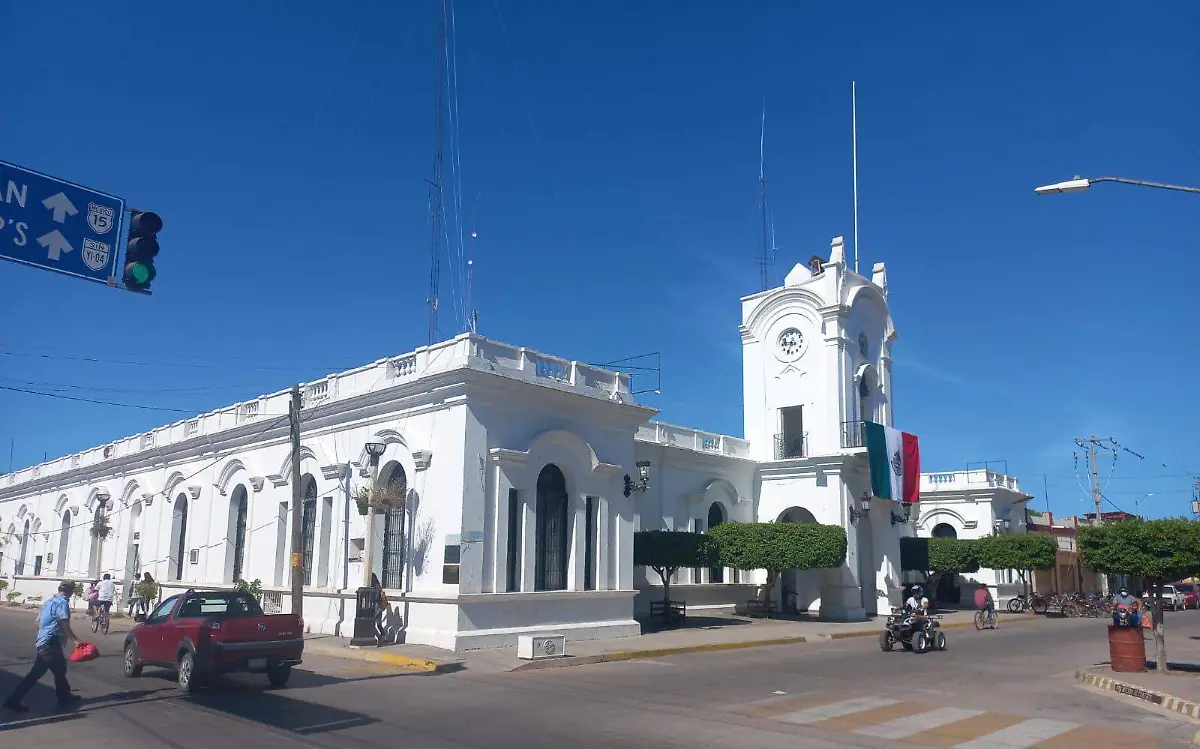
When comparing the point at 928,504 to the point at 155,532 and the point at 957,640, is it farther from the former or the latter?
the point at 155,532

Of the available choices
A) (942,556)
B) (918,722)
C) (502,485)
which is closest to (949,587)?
(942,556)

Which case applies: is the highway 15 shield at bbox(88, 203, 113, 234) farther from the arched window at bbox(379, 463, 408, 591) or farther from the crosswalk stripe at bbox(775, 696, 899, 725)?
the arched window at bbox(379, 463, 408, 591)

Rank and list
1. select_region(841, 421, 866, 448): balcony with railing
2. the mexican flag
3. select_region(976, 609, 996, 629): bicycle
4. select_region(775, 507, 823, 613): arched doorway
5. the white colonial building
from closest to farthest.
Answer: the white colonial building → select_region(976, 609, 996, 629): bicycle → the mexican flag → select_region(841, 421, 866, 448): balcony with railing → select_region(775, 507, 823, 613): arched doorway

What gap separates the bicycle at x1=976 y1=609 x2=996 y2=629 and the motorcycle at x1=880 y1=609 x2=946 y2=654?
35.0 feet

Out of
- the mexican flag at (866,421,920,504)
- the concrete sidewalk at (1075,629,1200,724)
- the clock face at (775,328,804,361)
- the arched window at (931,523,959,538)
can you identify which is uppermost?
the clock face at (775,328,804,361)

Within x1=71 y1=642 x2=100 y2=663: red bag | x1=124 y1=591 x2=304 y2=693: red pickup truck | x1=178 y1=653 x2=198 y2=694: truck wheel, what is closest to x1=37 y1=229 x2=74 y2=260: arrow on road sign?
x1=71 y1=642 x2=100 y2=663: red bag

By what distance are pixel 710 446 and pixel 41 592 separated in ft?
105

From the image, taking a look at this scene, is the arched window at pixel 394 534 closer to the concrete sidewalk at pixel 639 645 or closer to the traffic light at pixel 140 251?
the concrete sidewalk at pixel 639 645

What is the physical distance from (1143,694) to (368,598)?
50.9 ft

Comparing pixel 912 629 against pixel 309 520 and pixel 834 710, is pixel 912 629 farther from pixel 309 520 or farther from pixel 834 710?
pixel 309 520

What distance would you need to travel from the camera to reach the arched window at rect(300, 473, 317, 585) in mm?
26156

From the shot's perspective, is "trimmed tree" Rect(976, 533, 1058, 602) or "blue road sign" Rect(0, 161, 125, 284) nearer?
"blue road sign" Rect(0, 161, 125, 284)

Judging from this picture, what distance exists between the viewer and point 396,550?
23.5m

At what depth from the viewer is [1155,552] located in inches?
706
